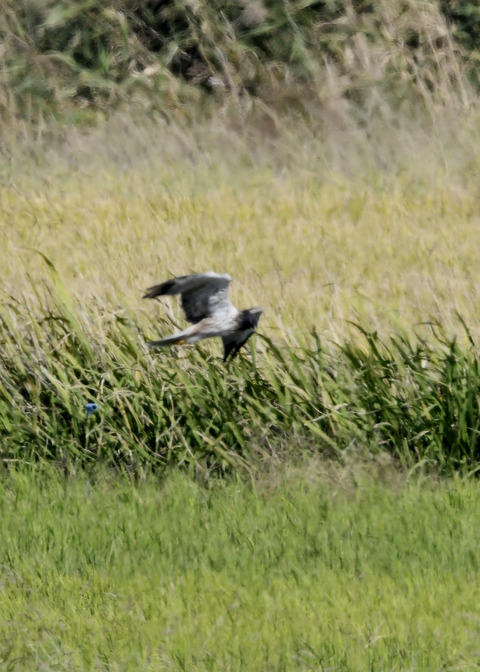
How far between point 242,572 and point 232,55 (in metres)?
6.67

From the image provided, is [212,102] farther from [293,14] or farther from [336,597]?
[336,597]

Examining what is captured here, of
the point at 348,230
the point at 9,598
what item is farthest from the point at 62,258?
the point at 9,598

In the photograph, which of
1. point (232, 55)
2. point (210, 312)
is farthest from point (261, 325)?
point (232, 55)

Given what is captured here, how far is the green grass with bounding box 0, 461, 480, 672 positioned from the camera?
146 inches

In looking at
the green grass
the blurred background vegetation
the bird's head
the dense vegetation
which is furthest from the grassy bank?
the blurred background vegetation

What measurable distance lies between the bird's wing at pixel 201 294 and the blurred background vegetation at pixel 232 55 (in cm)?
482

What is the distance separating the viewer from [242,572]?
4.32m

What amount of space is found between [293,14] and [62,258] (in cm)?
437

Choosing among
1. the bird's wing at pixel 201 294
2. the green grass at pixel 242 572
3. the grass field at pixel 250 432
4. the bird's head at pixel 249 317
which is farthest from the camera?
the bird's head at pixel 249 317

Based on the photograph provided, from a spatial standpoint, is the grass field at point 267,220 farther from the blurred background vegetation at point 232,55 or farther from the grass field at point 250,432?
the blurred background vegetation at point 232,55

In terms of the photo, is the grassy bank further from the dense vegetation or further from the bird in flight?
the bird in flight

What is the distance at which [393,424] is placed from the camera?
5336 millimetres

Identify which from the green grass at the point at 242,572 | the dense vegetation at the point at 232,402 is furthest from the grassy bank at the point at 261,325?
the green grass at the point at 242,572

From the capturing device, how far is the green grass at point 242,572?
370 centimetres
